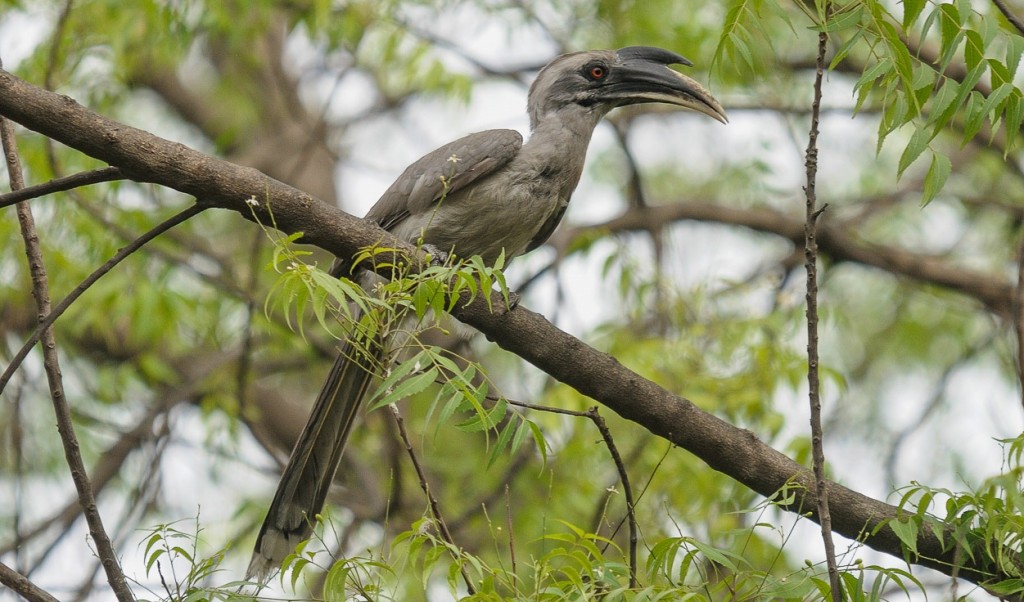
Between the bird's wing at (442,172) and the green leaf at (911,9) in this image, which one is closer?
the green leaf at (911,9)

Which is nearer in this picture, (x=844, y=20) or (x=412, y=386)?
(x=412, y=386)

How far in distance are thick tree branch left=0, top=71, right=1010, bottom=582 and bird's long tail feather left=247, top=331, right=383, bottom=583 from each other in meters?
0.57

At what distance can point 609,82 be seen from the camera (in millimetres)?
5035

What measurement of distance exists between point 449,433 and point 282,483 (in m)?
4.31

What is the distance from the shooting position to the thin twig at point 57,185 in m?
2.80

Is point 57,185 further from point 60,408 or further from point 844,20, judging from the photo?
point 844,20

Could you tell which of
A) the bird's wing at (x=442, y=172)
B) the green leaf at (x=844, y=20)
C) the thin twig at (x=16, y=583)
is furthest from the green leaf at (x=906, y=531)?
the bird's wing at (x=442, y=172)

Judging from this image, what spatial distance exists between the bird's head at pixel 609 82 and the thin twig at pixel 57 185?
252 cm

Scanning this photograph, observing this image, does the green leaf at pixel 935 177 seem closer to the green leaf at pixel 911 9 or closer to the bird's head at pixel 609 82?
the green leaf at pixel 911 9

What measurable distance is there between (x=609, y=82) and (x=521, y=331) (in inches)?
75.2

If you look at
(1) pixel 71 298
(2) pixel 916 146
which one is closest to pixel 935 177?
(2) pixel 916 146

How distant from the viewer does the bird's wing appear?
455 centimetres

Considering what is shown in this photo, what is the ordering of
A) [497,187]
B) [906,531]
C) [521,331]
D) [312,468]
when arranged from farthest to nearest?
[497,187]
[312,468]
[521,331]
[906,531]

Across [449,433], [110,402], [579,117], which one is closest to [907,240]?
[449,433]
